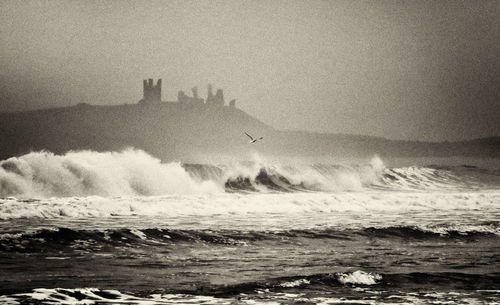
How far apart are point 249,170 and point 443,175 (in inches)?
844

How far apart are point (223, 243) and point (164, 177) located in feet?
57.1

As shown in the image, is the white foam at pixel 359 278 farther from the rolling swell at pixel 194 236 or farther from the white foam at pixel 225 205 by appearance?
the white foam at pixel 225 205

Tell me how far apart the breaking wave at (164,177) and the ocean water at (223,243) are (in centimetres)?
10

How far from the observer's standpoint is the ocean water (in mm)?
9047

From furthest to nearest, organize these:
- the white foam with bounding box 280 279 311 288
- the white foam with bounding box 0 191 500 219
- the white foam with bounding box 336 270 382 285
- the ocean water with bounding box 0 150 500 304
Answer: the white foam with bounding box 0 191 500 219 → the white foam with bounding box 336 270 382 285 → the white foam with bounding box 280 279 311 288 → the ocean water with bounding box 0 150 500 304

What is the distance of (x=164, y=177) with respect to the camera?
103 feet

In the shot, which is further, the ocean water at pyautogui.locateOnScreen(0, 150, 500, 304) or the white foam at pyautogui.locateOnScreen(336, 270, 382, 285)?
the white foam at pyautogui.locateOnScreen(336, 270, 382, 285)

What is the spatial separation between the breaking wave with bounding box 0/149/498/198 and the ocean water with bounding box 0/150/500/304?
10cm

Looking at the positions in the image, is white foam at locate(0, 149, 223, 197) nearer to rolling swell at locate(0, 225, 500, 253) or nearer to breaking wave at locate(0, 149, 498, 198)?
breaking wave at locate(0, 149, 498, 198)

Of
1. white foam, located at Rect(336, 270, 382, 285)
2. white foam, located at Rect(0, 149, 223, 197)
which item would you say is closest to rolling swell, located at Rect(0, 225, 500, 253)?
white foam, located at Rect(336, 270, 382, 285)

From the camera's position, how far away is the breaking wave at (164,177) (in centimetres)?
2655

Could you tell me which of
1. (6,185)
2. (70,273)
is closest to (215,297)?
(70,273)

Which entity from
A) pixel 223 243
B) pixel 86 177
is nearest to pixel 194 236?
pixel 223 243

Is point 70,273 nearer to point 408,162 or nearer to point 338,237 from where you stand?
point 338,237
